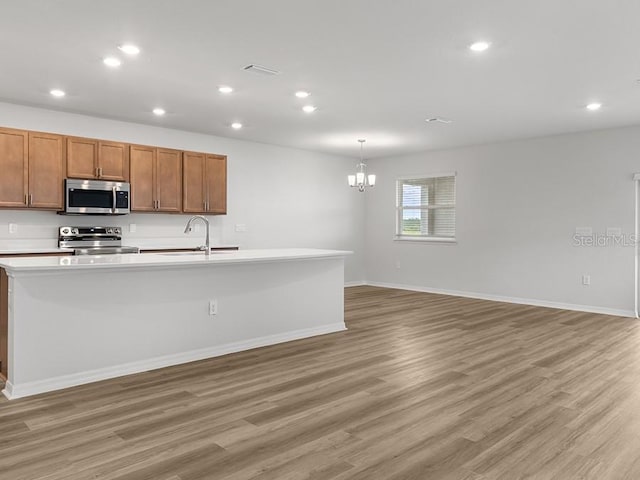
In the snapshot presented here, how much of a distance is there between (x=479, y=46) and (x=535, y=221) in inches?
165

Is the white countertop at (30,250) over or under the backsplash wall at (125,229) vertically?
under

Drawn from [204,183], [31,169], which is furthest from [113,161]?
[204,183]

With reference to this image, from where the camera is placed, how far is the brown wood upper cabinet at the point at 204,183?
6.38 meters

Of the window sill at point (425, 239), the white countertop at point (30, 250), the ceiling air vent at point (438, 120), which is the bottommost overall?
the white countertop at point (30, 250)

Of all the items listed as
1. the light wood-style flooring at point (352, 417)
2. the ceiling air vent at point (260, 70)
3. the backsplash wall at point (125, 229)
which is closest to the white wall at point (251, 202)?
the backsplash wall at point (125, 229)

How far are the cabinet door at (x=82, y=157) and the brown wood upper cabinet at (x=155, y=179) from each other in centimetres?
44

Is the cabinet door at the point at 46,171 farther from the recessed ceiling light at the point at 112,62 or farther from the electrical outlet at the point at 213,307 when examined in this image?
the electrical outlet at the point at 213,307

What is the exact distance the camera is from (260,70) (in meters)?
4.09

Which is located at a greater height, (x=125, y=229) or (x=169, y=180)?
(x=169, y=180)

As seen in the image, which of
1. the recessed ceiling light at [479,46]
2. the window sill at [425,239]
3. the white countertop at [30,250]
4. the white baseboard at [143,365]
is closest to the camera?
the white baseboard at [143,365]

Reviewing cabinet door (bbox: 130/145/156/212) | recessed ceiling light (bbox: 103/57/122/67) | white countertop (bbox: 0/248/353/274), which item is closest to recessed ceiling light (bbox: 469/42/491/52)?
white countertop (bbox: 0/248/353/274)

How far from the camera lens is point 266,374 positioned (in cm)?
363

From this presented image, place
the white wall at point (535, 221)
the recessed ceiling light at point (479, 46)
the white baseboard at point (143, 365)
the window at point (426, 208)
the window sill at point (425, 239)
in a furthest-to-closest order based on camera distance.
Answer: the window at point (426, 208), the window sill at point (425, 239), the white wall at point (535, 221), the recessed ceiling light at point (479, 46), the white baseboard at point (143, 365)

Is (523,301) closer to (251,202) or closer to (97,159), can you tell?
(251,202)
